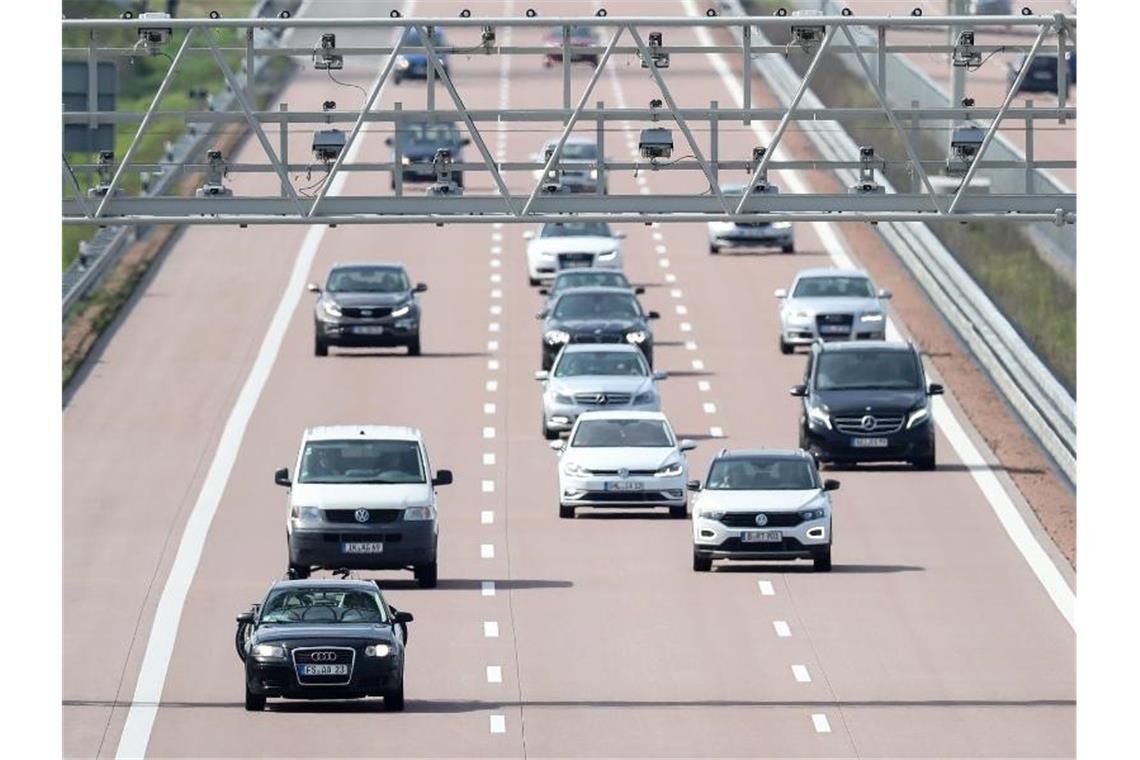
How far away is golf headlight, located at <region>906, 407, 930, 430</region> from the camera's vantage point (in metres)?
48.3

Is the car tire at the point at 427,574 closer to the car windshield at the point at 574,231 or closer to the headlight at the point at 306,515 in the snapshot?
the headlight at the point at 306,515

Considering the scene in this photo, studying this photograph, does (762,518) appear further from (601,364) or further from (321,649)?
(601,364)

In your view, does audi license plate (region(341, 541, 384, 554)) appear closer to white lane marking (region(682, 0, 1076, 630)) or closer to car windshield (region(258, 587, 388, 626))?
car windshield (region(258, 587, 388, 626))

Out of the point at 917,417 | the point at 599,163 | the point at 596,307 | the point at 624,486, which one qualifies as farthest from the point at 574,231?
the point at 599,163

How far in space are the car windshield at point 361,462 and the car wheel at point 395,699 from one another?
7.58 metres

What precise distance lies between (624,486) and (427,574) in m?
5.19

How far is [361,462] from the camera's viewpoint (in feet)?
136

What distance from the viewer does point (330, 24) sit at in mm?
33094

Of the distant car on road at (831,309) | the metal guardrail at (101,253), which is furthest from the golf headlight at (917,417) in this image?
the metal guardrail at (101,253)

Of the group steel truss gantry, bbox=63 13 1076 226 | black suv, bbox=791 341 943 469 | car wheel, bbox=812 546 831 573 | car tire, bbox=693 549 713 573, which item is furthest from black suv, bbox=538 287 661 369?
steel truss gantry, bbox=63 13 1076 226
